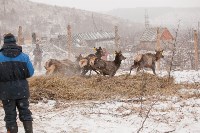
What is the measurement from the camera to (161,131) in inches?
283

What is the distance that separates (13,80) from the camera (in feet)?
20.8

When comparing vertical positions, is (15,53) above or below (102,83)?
above

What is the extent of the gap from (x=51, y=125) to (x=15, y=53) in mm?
1984

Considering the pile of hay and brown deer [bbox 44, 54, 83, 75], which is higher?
brown deer [bbox 44, 54, 83, 75]

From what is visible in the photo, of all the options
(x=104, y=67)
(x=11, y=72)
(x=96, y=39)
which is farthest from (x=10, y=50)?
(x=96, y=39)

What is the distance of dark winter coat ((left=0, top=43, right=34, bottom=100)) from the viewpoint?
20.6ft

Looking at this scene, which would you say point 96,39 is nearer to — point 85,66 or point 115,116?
point 85,66

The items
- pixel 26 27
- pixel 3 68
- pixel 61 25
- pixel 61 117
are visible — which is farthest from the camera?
pixel 61 25

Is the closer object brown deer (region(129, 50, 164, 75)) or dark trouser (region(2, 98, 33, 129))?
dark trouser (region(2, 98, 33, 129))

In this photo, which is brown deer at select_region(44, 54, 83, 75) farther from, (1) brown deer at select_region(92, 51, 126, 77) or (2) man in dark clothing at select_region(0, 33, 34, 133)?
(2) man in dark clothing at select_region(0, 33, 34, 133)

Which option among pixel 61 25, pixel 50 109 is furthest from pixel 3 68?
pixel 61 25

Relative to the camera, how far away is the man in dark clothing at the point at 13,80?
6.30 m

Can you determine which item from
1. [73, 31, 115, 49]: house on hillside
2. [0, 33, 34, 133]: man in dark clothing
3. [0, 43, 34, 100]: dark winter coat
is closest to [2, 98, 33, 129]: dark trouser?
[0, 33, 34, 133]: man in dark clothing

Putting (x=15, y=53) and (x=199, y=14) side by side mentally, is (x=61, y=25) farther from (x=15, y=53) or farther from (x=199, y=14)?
(x=199, y=14)
